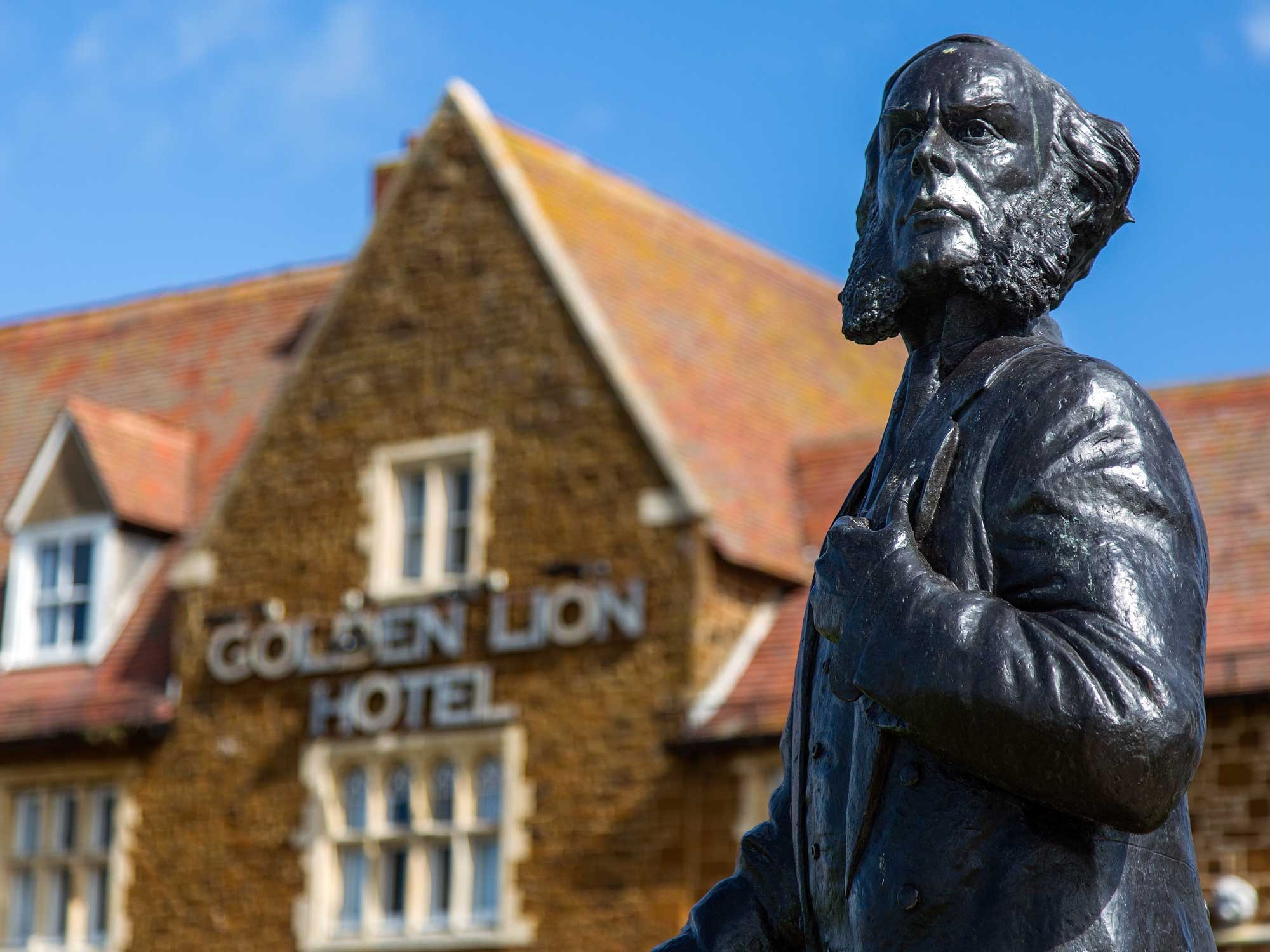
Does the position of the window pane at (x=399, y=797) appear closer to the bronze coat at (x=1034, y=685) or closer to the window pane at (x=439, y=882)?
the window pane at (x=439, y=882)

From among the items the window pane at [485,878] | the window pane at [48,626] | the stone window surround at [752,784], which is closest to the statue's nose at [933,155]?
the stone window surround at [752,784]

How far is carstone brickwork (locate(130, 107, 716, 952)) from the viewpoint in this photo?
63.1 ft

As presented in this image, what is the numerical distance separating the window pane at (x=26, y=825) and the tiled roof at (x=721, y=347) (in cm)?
673

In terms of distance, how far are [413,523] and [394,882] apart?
3.03m

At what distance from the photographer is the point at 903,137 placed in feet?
11.1

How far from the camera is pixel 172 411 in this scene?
25.1m

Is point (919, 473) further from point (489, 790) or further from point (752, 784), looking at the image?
point (489, 790)

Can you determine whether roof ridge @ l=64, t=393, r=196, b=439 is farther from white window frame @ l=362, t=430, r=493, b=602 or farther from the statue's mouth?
the statue's mouth

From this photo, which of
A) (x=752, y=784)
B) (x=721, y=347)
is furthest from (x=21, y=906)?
(x=721, y=347)

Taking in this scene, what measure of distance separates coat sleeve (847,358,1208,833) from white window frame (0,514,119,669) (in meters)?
20.2

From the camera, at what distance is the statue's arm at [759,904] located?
3387mm

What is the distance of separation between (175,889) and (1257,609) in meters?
9.38

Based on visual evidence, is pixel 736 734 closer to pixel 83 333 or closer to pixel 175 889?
pixel 175 889

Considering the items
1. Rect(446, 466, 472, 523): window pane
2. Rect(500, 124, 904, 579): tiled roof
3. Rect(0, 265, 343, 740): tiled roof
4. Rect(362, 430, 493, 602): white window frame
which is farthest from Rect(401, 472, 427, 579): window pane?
Rect(0, 265, 343, 740): tiled roof
